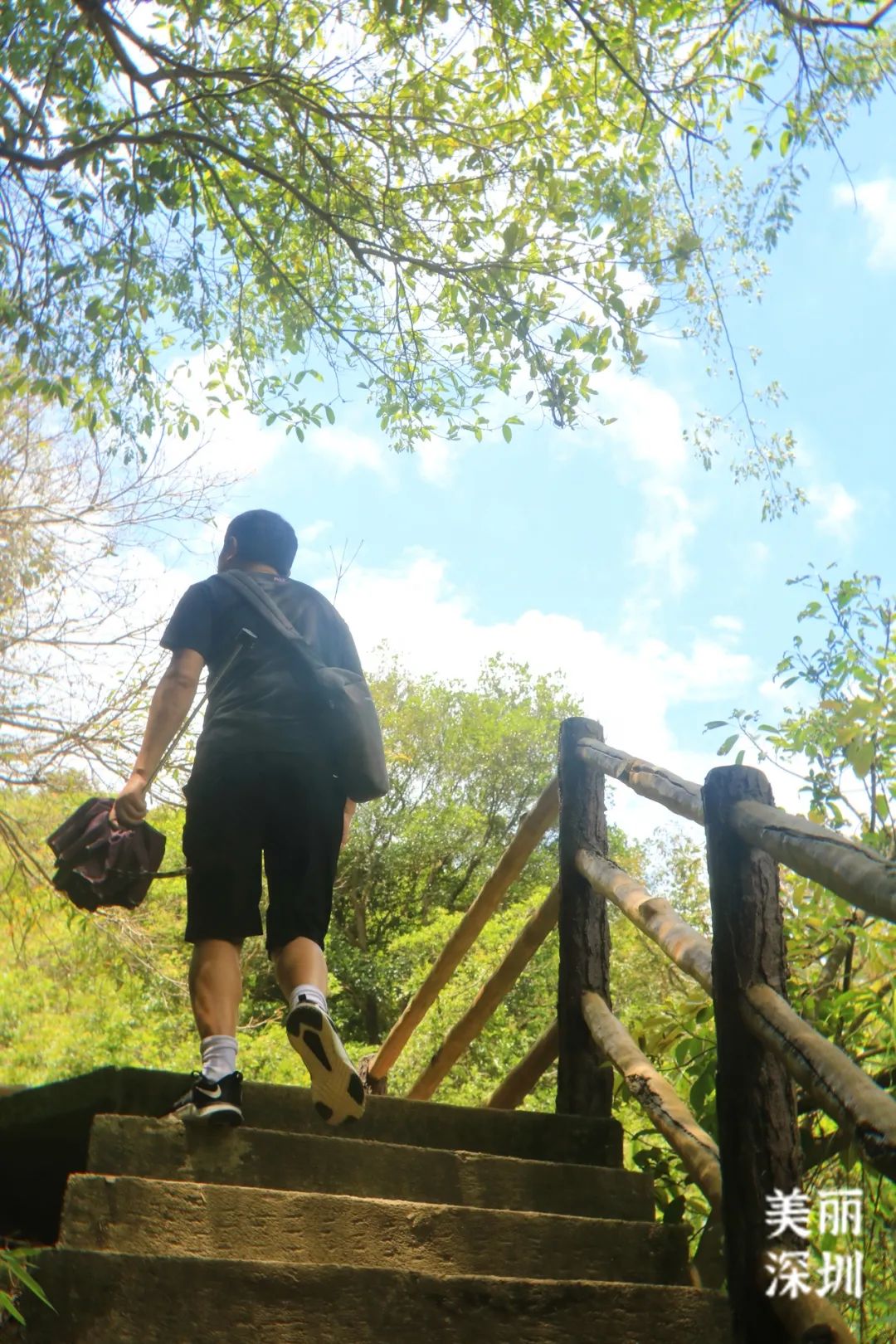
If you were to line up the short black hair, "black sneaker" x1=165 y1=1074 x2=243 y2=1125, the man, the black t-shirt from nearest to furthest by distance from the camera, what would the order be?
"black sneaker" x1=165 y1=1074 x2=243 y2=1125 → the man → the black t-shirt → the short black hair

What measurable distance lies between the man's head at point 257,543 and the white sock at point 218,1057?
4.23 ft

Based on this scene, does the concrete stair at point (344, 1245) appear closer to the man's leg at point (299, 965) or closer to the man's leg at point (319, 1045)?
the man's leg at point (319, 1045)

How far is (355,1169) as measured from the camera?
98.2 inches

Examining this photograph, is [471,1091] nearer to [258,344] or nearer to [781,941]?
[258,344]

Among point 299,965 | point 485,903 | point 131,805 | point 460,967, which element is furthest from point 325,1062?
point 460,967

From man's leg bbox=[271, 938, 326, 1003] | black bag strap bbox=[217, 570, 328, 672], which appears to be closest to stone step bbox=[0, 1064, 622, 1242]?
man's leg bbox=[271, 938, 326, 1003]

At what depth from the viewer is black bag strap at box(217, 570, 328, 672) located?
9.62ft

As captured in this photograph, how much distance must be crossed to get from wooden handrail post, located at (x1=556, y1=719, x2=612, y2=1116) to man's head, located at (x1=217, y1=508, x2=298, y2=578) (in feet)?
3.98

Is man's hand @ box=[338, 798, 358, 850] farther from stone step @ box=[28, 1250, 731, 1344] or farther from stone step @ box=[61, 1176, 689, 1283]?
stone step @ box=[28, 1250, 731, 1344]

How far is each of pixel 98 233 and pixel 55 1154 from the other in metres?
4.49

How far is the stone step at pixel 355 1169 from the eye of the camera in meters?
2.27

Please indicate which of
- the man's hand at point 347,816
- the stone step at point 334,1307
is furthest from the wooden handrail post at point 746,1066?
the man's hand at point 347,816

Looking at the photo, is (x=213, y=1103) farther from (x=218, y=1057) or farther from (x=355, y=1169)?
(x=355, y=1169)

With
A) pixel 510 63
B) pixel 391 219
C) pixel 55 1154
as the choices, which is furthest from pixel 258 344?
pixel 55 1154
